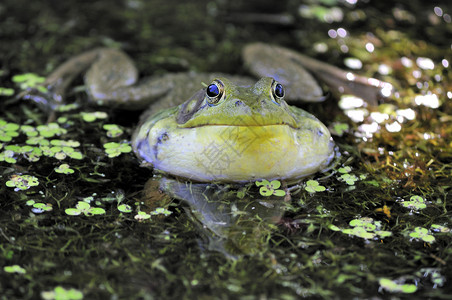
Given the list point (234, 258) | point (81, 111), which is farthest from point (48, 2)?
point (234, 258)

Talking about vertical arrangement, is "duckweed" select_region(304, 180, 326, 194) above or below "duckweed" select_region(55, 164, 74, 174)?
above

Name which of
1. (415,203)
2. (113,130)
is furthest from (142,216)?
(415,203)

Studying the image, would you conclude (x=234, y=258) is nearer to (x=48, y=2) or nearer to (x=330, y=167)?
Result: (x=330, y=167)

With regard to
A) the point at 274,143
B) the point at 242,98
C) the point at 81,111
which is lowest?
the point at 81,111

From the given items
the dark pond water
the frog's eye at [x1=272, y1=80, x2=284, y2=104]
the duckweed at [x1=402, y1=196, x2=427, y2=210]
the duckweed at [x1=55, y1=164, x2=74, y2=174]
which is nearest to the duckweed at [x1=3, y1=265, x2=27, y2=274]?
the dark pond water

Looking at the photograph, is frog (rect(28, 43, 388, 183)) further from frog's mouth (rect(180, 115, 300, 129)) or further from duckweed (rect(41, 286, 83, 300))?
duckweed (rect(41, 286, 83, 300))

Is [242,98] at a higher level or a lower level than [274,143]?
higher

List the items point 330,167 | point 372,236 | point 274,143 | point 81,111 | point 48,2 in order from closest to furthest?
point 372,236
point 274,143
point 330,167
point 81,111
point 48,2

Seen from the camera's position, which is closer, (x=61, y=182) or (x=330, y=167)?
(x=61, y=182)
